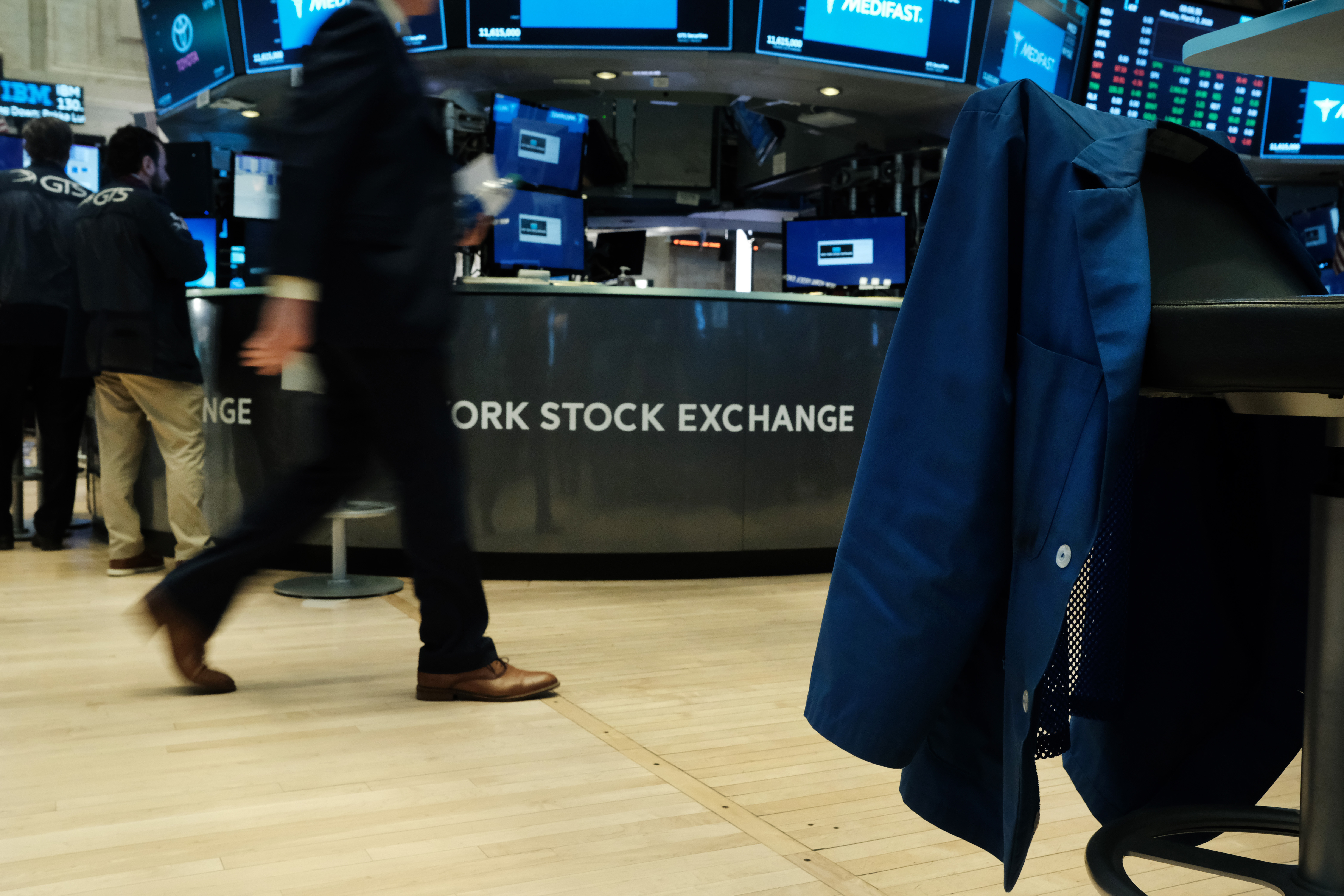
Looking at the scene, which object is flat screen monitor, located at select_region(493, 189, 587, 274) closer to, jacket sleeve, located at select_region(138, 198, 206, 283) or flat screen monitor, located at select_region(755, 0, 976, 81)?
flat screen monitor, located at select_region(755, 0, 976, 81)

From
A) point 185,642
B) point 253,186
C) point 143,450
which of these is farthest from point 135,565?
point 253,186

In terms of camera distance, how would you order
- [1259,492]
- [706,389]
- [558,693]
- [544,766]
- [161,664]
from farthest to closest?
[706,389] < [161,664] < [558,693] < [544,766] < [1259,492]

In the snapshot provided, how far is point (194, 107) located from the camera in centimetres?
631

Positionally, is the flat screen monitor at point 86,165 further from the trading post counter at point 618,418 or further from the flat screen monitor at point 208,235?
the trading post counter at point 618,418

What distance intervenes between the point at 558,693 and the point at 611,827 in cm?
79

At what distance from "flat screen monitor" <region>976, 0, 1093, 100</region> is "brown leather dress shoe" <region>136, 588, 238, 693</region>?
14.1 feet

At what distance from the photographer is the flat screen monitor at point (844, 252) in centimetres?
566

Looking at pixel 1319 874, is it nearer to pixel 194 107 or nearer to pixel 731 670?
pixel 731 670

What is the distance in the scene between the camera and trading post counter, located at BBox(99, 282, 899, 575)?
380 cm

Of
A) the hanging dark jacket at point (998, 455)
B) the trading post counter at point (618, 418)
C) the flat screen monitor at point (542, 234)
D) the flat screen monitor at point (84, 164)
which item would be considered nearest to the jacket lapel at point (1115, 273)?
the hanging dark jacket at point (998, 455)

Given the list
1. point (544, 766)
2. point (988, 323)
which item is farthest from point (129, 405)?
point (988, 323)

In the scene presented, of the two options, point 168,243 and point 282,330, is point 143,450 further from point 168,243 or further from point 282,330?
point 282,330

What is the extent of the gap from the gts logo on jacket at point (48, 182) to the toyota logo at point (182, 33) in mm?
1797

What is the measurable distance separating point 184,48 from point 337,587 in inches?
153
